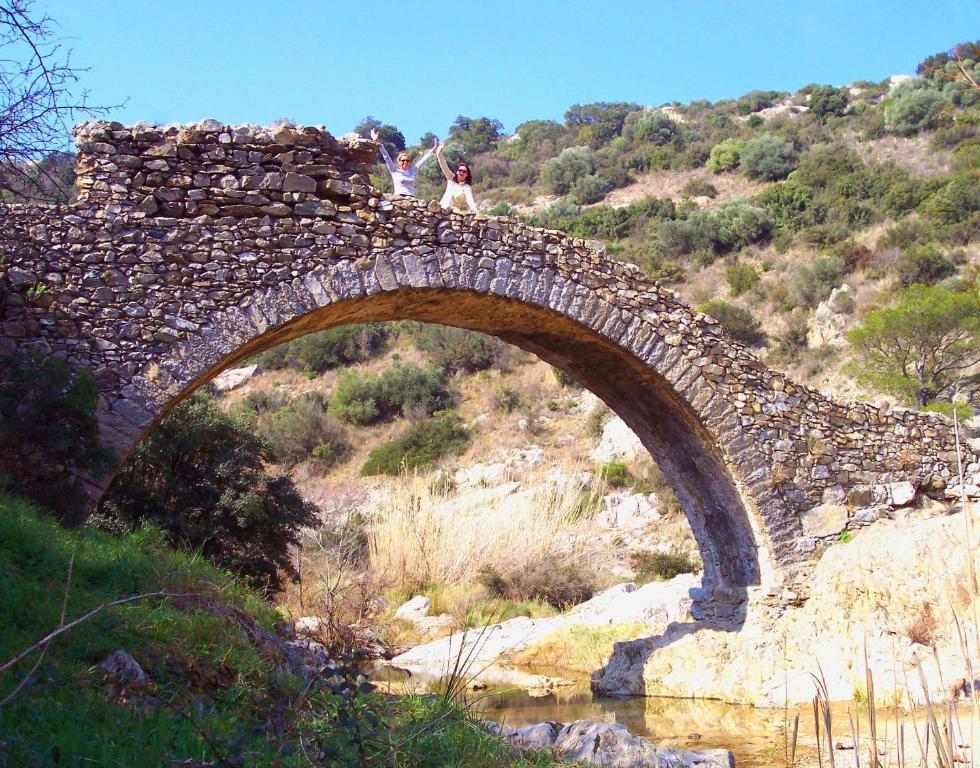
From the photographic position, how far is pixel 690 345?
28.9 ft

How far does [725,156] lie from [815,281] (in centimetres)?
1194

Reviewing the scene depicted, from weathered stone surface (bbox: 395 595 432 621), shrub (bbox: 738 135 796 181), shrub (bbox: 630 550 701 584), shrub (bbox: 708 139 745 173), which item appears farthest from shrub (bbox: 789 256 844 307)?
weathered stone surface (bbox: 395 595 432 621)

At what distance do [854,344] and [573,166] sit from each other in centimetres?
2120

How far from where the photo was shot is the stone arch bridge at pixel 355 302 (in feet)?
22.7

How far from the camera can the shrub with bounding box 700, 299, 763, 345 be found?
74.2 ft

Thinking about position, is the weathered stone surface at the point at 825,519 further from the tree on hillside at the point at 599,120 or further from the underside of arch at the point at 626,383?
the tree on hillside at the point at 599,120

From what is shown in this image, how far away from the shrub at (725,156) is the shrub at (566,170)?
189 inches

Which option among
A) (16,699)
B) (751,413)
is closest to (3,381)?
(16,699)

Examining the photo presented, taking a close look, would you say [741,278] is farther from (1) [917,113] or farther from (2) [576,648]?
(2) [576,648]

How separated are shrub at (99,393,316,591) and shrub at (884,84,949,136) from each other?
2871 cm

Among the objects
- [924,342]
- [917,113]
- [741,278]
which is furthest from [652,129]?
[924,342]

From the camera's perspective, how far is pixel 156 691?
380cm

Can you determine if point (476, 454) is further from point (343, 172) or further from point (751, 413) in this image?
point (343, 172)

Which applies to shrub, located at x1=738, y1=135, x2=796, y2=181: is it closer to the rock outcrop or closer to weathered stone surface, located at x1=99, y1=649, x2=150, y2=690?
the rock outcrop
